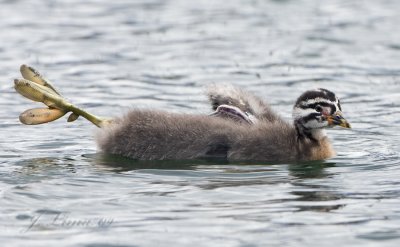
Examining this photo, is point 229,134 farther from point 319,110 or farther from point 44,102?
point 44,102

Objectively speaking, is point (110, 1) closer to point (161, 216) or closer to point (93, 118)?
point (93, 118)

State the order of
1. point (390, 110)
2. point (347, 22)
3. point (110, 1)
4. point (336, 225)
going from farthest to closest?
point (110, 1) → point (347, 22) → point (390, 110) → point (336, 225)

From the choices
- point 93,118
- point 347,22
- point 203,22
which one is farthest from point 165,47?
point 93,118

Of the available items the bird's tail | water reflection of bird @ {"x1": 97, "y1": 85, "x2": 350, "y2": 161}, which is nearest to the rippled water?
water reflection of bird @ {"x1": 97, "y1": 85, "x2": 350, "y2": 161}

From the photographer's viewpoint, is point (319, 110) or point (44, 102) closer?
point (319, 110)

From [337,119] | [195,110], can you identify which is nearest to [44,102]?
[195,110]

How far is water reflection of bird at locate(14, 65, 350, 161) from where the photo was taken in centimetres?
1259

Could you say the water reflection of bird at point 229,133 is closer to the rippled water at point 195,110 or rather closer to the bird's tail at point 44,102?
the bird's tail at point 44,102

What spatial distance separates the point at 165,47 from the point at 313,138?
743 centimetres

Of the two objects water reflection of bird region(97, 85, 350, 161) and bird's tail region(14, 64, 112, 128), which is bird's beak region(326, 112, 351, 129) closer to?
water reflection of bird region(97, 85, 350, 161)

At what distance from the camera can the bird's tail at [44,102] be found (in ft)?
43.5

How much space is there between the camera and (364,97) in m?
16.8

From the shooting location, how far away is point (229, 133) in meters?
12.6

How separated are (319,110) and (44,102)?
9.99 ft
